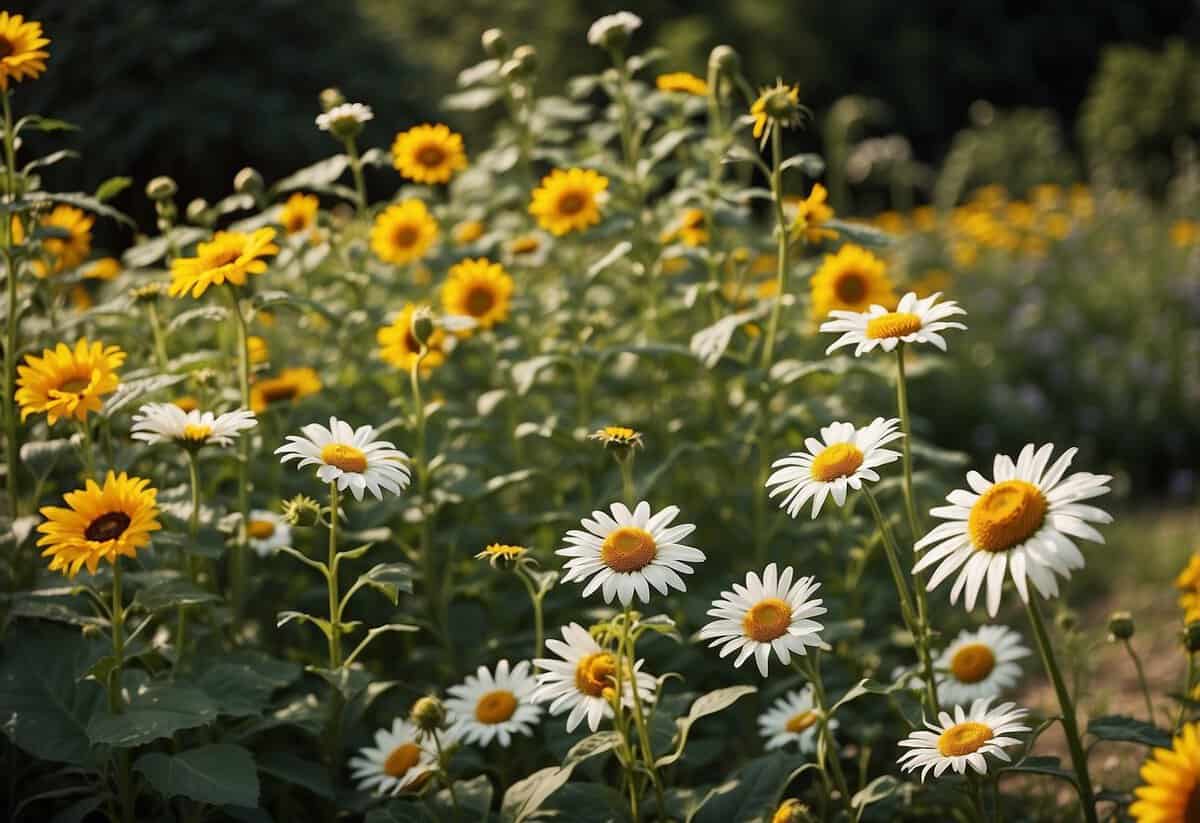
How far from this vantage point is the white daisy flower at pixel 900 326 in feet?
5.66

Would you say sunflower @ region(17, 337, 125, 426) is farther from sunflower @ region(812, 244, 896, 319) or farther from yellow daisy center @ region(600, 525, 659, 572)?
sunflower @ region(812, 244, 896, 319)

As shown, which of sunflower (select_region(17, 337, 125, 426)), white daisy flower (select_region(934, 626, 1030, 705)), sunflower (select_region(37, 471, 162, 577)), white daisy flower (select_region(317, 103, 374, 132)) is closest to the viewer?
sunflower (select_region(37, 471, 162, 577))

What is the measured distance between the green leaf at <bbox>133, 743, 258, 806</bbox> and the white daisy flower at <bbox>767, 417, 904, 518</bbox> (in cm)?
92

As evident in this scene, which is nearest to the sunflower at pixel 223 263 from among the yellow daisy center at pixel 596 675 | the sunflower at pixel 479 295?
the sunflower at pixel 479 295

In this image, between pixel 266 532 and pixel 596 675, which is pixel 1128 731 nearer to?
pixel 596 675

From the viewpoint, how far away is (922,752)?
5.49ft

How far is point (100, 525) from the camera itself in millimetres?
1871

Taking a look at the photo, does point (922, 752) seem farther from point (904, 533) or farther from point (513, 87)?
point (513, 87)

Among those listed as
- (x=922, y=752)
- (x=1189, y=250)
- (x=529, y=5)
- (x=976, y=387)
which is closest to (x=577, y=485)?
(x=922, y=752)

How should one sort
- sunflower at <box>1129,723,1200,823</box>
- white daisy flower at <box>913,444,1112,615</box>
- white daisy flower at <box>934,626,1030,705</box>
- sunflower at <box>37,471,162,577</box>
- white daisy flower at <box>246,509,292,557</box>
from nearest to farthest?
sunflower at <box>1129,723,1200,823</box>, white daisy flower at <box>913,444,1112,615</box>, sunflower at <box>37,471,162,577</box>, white daisy flower at <box>934,626,1030,705</box>, white daisy flower at <box>246,509,292,557</box>

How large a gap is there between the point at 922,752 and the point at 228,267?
1336 mm

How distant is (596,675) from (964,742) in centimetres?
52

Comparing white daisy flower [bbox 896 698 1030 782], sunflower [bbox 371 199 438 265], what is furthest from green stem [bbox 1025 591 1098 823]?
sunflower [bbox 371 199 438 265]

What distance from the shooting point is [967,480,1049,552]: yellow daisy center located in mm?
1499
